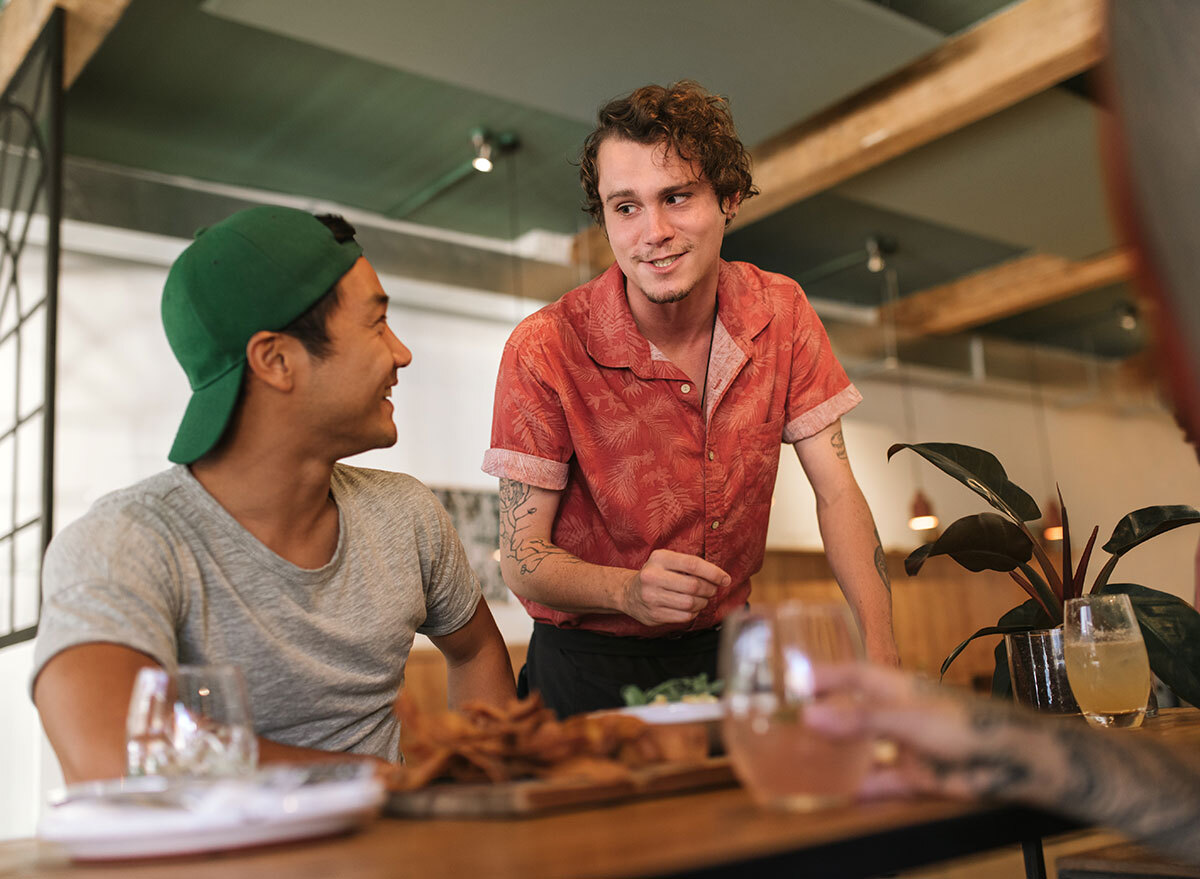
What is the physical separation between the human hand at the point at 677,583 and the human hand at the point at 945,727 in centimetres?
A: 48

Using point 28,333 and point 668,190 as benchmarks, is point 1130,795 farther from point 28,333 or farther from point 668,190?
point 28,333

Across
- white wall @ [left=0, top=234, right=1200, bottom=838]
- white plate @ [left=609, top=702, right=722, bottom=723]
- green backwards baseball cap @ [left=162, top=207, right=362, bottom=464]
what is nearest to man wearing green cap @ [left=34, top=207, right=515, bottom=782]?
green backwards baseball cap @ [left=162, top=207, right=362, bottom=464]

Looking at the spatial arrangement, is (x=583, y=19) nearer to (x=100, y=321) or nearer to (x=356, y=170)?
(x=356, y=170)

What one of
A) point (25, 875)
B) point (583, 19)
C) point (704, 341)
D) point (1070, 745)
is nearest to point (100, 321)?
point (583, 19)

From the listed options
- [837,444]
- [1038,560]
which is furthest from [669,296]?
[1038,560]

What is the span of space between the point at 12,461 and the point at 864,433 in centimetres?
568

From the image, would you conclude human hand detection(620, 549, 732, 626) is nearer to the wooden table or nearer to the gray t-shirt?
the gray t-shirt

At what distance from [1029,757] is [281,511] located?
94 cm

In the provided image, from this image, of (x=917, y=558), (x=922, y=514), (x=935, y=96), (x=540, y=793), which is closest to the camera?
(x=540, y=793)

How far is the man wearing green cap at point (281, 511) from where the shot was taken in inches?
47.7

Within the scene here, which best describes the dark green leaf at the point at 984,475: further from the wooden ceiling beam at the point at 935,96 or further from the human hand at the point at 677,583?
the wooden ceiling beam at the point at 935,96

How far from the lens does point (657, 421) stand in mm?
1918

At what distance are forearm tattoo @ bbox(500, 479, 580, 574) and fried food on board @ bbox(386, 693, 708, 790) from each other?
0.83 metres

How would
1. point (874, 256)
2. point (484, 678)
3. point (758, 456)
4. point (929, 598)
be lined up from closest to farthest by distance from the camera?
Answer: 1. point (484, 678)
2. point (758, 456)
3. point (874, 256)
4. point (929, 598)
